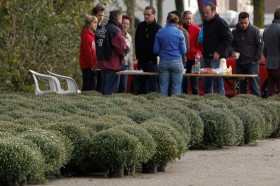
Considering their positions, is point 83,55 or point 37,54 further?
point 37,54

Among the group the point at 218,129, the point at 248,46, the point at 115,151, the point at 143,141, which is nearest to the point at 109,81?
the point at 248,46

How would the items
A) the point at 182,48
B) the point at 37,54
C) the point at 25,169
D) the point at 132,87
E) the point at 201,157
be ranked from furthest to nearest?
the point at 37,54
the point at 132,87
the point at 182,48
the point at 201,157
the point at 25,169

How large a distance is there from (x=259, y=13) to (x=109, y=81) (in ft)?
47.7

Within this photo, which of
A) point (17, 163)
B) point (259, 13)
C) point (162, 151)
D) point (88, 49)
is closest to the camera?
point (17, 163)

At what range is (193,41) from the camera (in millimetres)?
22875

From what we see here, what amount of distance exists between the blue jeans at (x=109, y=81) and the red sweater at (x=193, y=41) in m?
1.78

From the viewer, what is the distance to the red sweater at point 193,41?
22766 millimetres

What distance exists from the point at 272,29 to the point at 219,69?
1.34 m

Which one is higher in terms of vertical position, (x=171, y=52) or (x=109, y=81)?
(x=171, y=52)

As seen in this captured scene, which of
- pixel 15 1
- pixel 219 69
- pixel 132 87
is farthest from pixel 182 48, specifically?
pixel 15 1

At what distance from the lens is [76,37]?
27547 mm

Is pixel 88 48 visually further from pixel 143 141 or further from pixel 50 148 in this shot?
pixel 50 148

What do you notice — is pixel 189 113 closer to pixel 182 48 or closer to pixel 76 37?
pixel 182 48

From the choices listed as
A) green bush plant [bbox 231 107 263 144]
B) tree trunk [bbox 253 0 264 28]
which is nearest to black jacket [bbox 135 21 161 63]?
green bush plant [bbox 231 107 263 144]
